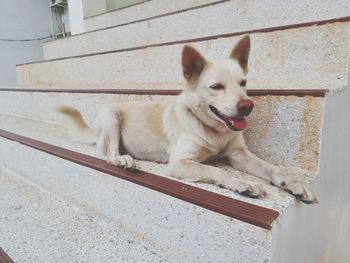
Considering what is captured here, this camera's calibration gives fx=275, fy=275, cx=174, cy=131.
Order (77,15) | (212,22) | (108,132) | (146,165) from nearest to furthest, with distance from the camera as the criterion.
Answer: (146,165), (108,132), (212,22), (77,15)

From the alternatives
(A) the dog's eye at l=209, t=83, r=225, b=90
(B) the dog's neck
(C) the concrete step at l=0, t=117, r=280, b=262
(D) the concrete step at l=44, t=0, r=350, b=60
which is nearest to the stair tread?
(C) the concrete step at l=0, t=117, r=280, b=262

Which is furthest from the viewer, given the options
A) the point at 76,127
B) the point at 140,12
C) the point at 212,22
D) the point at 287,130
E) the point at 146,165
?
the point at 140,12

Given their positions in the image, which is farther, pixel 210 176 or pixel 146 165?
Result: pixel 146 165

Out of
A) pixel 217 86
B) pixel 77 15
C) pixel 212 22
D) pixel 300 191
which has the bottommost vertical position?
pixel 300 191

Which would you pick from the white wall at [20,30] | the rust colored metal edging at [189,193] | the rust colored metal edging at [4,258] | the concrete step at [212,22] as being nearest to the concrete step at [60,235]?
the rust colored metal edging at [4,258]

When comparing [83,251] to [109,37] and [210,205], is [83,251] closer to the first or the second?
[210,205]

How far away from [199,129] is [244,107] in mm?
197

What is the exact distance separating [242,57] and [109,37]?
5.17 ft

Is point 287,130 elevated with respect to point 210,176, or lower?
elevated

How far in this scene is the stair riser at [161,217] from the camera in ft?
1.96

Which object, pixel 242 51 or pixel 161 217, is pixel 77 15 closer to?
pixel 242 51

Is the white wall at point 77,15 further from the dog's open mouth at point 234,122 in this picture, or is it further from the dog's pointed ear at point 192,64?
the dog's open mouth at point 234,122

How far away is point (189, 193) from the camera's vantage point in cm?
70

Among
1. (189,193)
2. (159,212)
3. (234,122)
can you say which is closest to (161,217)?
(159,212)
